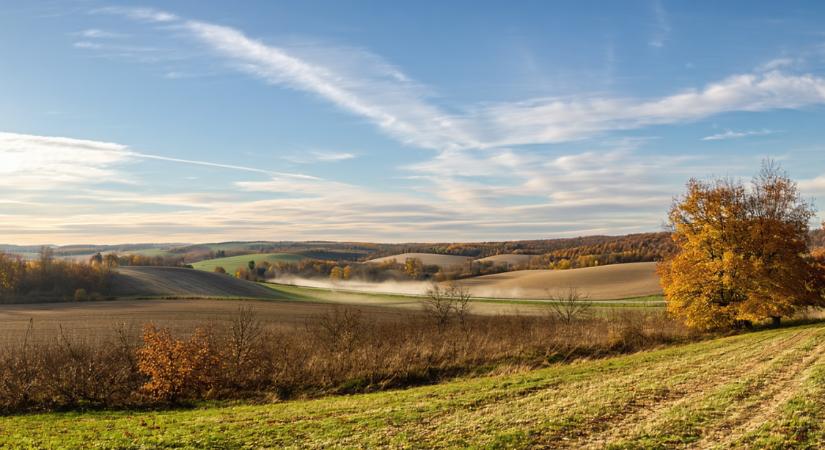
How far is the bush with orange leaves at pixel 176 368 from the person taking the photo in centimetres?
2311

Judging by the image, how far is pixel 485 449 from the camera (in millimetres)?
11445

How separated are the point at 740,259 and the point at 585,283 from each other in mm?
65579

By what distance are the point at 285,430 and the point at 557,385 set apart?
8957 millimetres

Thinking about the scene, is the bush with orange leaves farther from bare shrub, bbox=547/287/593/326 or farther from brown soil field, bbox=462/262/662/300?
brown soil field, bbox=462/262/662/300

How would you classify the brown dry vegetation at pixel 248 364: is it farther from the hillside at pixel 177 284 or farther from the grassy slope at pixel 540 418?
the hillside at pixel 177 284

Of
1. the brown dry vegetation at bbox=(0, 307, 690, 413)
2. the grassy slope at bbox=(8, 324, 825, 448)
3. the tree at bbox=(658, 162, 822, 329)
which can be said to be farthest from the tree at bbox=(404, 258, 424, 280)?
the grassy slope at bbox=(8, 324, 825, 448)

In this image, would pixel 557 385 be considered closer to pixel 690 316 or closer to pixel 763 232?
pixel 690 316

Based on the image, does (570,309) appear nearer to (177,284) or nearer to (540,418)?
(540,418)

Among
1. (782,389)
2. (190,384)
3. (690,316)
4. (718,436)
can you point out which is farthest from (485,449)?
(690,316)

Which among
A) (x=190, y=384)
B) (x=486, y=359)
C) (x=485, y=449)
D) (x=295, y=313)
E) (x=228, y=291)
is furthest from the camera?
(x=228, y=291)

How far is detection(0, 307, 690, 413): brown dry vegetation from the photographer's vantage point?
72.9 ft

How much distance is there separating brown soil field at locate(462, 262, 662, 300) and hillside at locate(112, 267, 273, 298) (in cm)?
4392

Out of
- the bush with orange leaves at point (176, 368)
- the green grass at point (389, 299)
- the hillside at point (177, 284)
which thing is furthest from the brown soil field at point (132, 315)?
the bush with orange leaves at point (176, 368)

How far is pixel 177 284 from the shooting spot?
9888 cm
